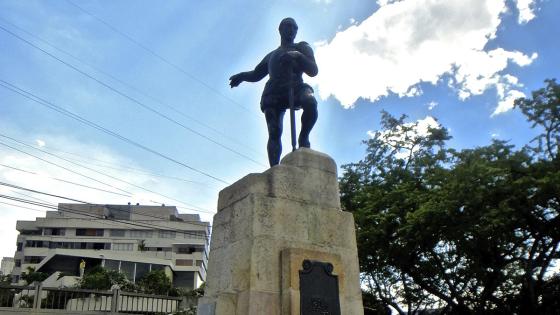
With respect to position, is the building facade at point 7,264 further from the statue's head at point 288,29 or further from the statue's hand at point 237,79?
the statue's head at point 288,29

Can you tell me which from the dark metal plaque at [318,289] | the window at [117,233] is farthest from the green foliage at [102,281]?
the dark metal plaque at [318,289]

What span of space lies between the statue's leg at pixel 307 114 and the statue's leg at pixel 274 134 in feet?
1.04

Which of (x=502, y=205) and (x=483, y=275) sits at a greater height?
(x=502, y=205)

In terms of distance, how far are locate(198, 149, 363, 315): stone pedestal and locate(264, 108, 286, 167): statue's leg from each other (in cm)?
31

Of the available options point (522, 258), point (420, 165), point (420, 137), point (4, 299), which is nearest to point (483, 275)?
point (522, 258)

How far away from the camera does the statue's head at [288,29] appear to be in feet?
25.0

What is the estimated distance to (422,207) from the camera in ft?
65.6

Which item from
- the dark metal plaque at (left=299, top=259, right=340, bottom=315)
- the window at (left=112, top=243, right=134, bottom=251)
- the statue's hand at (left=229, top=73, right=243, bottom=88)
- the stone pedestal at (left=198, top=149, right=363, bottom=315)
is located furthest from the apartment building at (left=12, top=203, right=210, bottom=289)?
the dark metal plaque at (left=299, top=259, right=340, bottom=315)

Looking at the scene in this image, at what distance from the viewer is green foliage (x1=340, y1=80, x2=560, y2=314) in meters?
19.4

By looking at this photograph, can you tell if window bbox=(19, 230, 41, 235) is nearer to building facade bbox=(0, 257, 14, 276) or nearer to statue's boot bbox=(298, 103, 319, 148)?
building facade bbox=(0, 257, 14, 276)

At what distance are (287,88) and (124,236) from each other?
208 feet

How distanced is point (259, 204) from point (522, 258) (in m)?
18.6

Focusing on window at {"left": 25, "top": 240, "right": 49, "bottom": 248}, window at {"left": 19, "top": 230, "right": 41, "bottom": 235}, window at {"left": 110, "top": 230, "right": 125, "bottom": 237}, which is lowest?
window at {"left": 25, "top": 240, "right": 49, "bottom": 248}

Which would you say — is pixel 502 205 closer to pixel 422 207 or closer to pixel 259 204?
pixel 422 207
